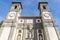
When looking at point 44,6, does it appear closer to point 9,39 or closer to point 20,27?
point 20,27

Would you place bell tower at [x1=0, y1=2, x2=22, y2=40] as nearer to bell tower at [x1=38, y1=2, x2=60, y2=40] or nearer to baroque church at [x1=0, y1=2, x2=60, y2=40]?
baroque church at [x1=0, y1=2, x2=60, y2=40]

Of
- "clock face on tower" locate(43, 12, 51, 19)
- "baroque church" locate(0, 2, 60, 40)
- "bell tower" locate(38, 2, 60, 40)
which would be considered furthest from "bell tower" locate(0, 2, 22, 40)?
"clock face on tower" locate(43, 12, 51, 19)

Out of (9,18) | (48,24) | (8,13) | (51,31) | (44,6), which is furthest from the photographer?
(44,6)

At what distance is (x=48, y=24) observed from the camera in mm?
16859

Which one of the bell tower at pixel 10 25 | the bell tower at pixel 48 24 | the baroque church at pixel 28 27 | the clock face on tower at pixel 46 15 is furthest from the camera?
the clock face on tower at pixel 46 15

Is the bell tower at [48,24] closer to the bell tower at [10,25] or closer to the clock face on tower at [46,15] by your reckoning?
the clock face on tower at [46,15]

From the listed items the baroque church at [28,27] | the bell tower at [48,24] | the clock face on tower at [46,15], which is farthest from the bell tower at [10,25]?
the clock face on tower at [46,15]

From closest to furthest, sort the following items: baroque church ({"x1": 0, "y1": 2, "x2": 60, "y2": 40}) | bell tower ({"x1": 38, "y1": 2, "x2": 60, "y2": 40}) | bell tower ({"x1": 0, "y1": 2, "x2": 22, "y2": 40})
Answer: bell tower ({"x1": 38, "y1": 2, "x2": 60, "y2": 40}) < bell tower ({"x1": 0, "y1": 2, "x2": 22, "y2": 40}) < baroque church ({"x1": 0, "y1": 2, "x2": 60, "y2": 40})

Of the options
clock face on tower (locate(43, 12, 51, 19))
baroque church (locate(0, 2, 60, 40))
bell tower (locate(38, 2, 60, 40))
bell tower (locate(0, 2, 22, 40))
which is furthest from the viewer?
clock face on tower (locate(43, 12, 51, 19))

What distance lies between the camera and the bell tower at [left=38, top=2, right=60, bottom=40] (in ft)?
48.9

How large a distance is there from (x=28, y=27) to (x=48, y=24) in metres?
3.11

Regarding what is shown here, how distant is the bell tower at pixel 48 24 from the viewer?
586 inches

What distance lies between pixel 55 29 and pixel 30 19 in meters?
4.79

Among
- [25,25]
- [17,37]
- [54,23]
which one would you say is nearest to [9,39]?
[17,37]
